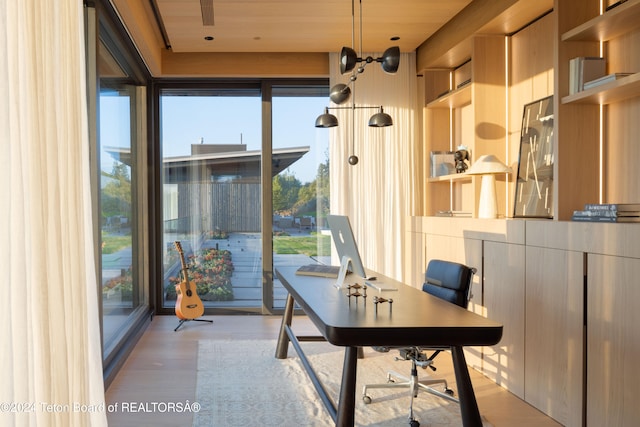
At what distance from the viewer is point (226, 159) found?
20.6 feet

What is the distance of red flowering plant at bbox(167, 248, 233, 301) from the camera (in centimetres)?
623

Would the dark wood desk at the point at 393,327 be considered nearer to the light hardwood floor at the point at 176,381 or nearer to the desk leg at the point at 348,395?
the desk leg at the point at 348,395

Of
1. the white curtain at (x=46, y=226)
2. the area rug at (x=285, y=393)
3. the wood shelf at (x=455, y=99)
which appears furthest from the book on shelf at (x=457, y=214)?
the white curtain at (x=46, y=226)

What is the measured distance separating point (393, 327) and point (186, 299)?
3.84m

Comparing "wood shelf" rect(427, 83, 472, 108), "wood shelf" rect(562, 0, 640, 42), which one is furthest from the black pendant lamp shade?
"wood shelf" rect(427, 83, 472, 108)

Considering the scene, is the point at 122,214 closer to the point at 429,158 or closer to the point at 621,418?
the point at 429,158

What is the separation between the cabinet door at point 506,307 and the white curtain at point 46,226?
2.69 meters

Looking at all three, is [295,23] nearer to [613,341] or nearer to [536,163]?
[536,163]

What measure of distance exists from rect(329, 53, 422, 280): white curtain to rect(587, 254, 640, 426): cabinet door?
10.1ft

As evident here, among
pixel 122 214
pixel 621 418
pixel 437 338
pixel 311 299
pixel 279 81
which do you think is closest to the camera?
pixel 437 338

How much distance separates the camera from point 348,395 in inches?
95.3

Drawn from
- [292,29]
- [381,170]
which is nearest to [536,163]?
[381,170]

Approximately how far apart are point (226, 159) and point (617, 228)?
448 cm

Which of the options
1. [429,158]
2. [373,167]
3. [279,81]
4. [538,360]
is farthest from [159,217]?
[538,360]
